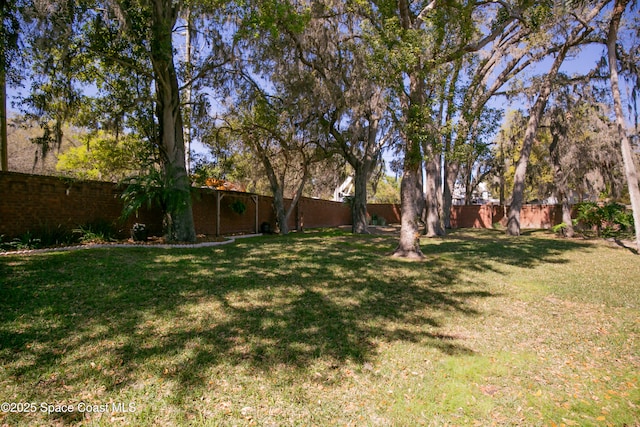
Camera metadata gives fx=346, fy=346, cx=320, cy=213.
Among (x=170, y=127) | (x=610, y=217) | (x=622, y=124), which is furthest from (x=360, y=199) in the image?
(x=610, y=217)

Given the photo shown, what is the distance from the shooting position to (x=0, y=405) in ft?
7.39

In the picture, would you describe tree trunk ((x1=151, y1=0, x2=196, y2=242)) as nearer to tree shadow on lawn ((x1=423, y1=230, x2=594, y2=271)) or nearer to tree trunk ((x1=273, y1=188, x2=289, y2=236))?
tree trunk ((x1=273, y1=188, x2=289, y2=236))

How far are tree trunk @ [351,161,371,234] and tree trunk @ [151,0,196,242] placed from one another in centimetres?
815

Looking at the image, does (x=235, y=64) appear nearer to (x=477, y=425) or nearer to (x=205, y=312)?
(x=205, y=312)

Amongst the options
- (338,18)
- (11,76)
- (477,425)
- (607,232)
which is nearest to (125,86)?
(11,76)

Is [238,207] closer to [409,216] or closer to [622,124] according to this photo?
[409,216]

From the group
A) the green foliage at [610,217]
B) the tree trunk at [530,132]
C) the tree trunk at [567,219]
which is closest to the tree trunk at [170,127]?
the tree trunk at [530,132]

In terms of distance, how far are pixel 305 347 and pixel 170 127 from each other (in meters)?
8.18

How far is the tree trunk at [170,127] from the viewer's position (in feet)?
27.6

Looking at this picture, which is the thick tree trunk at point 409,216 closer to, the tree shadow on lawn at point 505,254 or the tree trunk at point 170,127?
the tree shadow on lawn at point 505,254

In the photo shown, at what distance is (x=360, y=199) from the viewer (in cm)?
1605

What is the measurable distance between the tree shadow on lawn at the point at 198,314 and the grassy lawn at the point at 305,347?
20 mm

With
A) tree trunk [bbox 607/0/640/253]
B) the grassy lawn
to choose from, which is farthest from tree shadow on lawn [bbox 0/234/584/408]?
tree trunk [bbox 607/0/640/253]

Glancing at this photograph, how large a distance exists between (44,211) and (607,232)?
1962 centimetres
